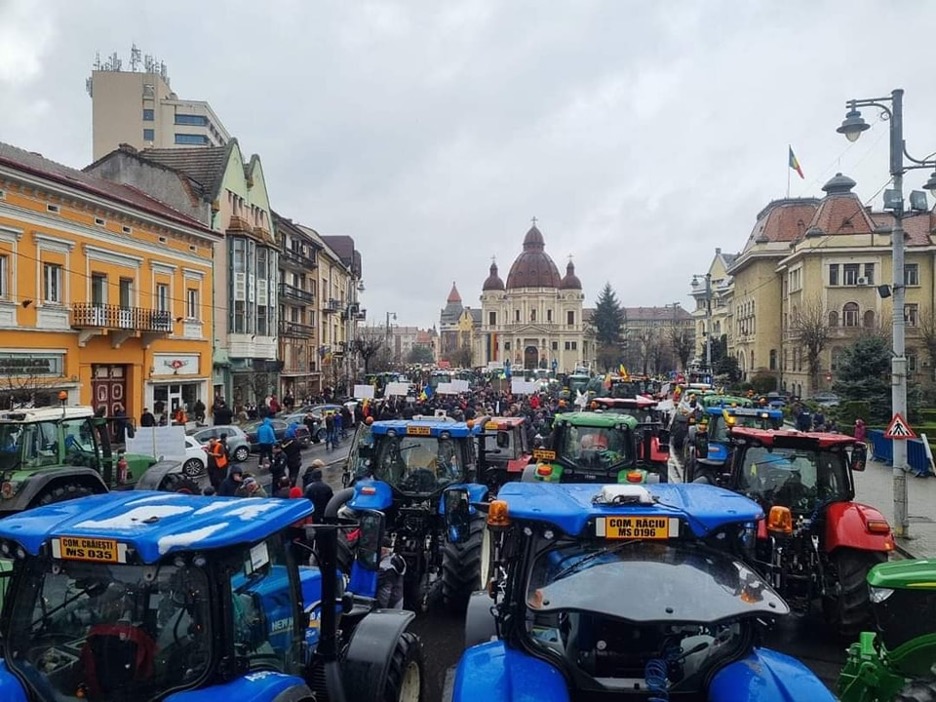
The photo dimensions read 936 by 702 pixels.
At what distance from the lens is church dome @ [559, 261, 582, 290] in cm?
13188

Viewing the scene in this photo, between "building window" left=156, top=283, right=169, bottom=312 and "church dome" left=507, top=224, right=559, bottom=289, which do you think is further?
"church dome" left=507, top=224, right=559, bottom=289

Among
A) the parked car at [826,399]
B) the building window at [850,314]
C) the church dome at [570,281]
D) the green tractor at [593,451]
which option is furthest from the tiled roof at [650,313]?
the green tractor at [593,451]

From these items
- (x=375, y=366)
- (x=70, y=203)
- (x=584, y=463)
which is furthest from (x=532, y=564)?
(x=375, y=366)

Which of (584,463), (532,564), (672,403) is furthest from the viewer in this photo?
(672,403)

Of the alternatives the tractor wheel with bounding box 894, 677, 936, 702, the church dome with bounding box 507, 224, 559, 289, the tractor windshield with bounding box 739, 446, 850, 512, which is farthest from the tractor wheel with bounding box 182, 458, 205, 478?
the church dome with bounding box 507, 224, 559, 289

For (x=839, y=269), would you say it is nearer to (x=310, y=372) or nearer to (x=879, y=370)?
(x=879, y=370)

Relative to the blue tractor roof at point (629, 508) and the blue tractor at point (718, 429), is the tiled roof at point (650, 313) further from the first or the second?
the blue tractor roof at point (629, 508)

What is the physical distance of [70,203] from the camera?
82.7 feet

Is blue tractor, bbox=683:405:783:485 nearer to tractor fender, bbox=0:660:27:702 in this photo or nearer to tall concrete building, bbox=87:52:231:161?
tractor fender, bbox=0:660:27:702

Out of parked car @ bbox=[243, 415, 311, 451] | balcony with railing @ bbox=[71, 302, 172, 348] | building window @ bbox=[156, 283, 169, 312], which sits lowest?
parked car @ bbox=[243, 415, 311, 451]

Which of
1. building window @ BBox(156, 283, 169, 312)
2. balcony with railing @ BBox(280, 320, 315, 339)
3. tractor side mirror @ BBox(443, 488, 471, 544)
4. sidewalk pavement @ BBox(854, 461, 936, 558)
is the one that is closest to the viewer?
tractor side mirror @ BBox(443, 488, 471, 544)

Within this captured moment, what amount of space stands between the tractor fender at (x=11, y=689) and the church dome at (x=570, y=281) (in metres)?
130

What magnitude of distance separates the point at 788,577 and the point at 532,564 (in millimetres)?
5094

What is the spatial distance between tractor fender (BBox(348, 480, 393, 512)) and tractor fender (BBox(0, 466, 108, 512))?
388 cm
